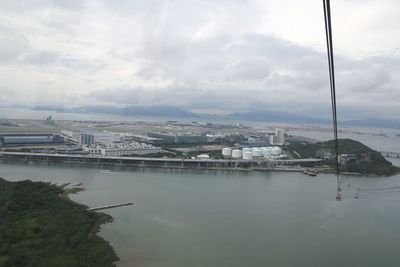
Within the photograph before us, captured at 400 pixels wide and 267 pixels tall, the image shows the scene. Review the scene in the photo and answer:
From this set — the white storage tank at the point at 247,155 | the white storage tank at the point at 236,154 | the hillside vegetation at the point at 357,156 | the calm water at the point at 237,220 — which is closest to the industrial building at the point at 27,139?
the calm water at the point at 237,220

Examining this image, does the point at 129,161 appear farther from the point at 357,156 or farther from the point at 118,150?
the point at 357,156

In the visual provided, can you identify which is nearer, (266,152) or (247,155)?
(247,155)

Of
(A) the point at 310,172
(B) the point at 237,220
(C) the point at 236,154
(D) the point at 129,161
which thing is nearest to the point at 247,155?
(C) the point at 236,154

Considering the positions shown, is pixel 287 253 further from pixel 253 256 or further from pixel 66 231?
pixel 66 231

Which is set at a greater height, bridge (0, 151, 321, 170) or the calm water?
bridge (0, 151, 321, 170)

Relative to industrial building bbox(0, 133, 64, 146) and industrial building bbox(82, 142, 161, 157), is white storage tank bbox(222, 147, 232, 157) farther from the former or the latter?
industrial building bbox(0, 133, 64, 146)

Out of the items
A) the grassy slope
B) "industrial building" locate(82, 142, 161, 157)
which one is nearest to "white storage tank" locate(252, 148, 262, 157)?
"industrial building" locate(82, 142, 161, 157)
